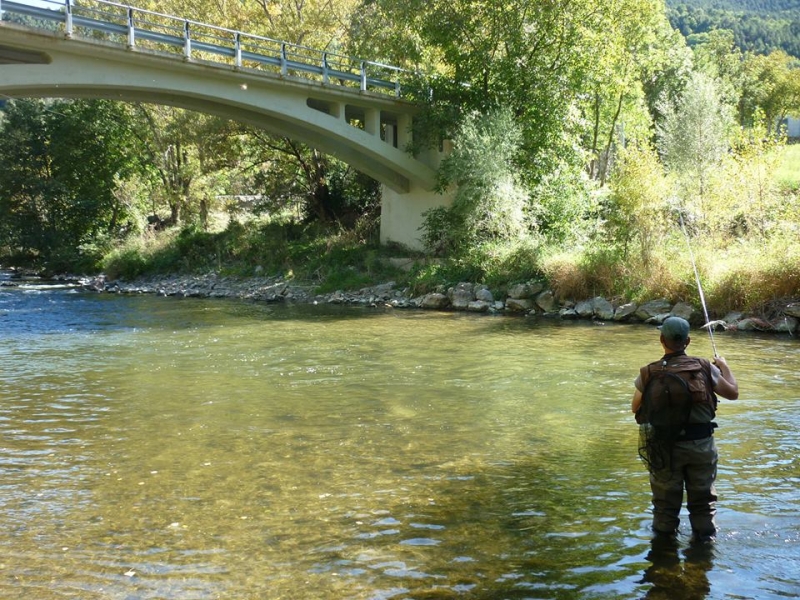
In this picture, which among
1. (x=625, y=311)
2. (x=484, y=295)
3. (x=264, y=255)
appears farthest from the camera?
(x=264, y=255)

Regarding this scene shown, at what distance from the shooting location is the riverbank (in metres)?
17.5

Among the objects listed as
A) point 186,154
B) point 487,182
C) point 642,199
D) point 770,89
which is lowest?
point 642,199

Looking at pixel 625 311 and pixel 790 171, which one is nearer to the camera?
pixel 625 311

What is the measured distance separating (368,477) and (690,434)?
321cm

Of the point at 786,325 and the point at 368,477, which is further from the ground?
the point at 786,325

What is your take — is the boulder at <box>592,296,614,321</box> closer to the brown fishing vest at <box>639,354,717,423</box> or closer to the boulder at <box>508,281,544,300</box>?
the boulder at <box>508,281,544,300</box>

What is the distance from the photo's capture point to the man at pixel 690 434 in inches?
209

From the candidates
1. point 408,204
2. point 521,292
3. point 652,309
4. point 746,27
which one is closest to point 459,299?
point 521,292

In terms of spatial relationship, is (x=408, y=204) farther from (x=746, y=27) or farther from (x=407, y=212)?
(x=746, y=27)

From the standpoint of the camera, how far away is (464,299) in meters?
22.6

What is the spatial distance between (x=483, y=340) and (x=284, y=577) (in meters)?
11.8

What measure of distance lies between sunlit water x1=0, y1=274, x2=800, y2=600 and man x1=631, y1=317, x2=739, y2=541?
1.03ft

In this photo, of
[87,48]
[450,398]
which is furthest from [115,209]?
[450,398]

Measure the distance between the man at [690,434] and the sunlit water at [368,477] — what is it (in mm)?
313
